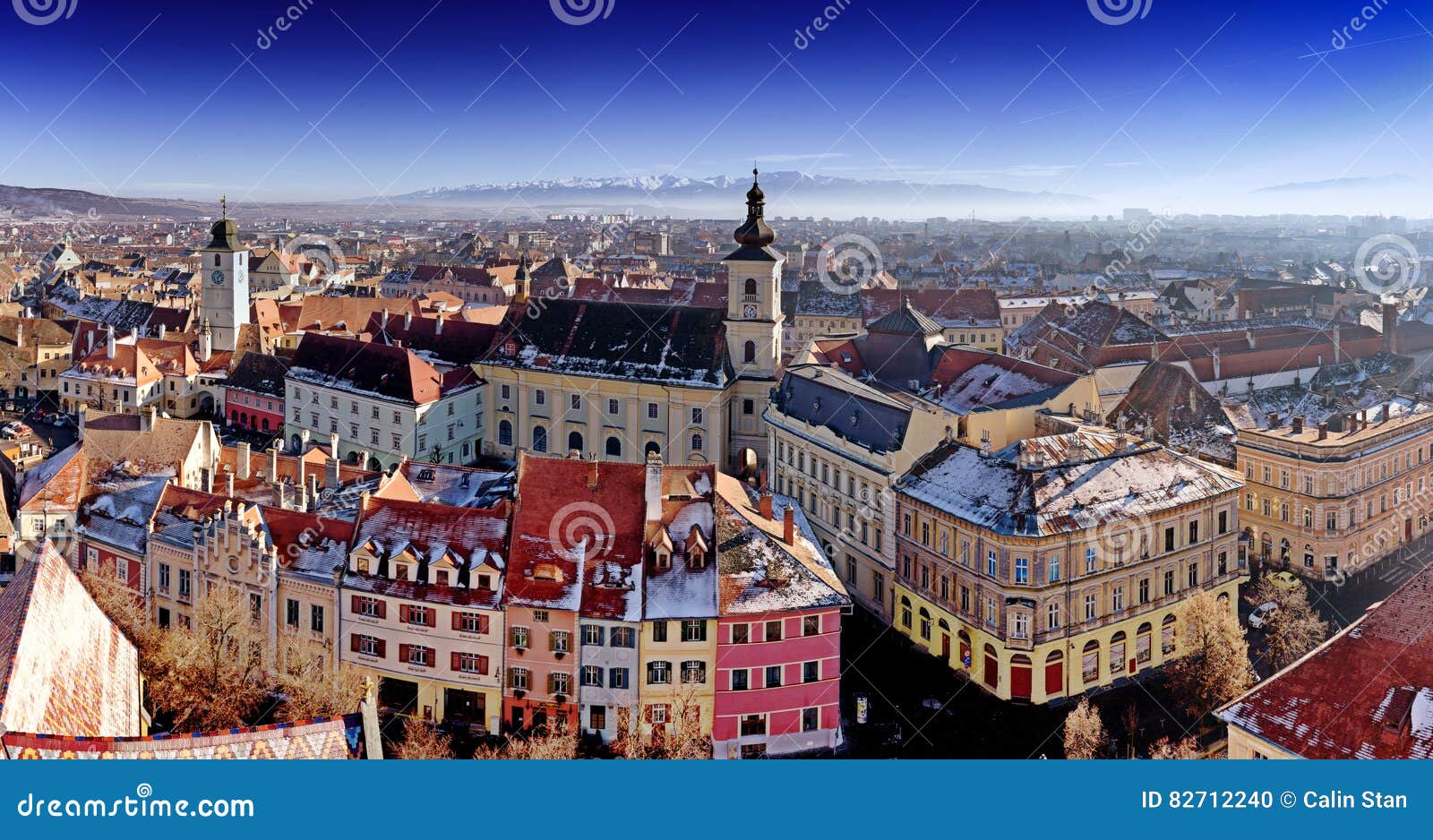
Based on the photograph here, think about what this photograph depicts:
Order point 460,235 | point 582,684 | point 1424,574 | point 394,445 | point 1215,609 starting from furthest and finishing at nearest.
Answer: point 460,235 < point 394,445 < point 1215,609 < point 582,684 < point 1424,574

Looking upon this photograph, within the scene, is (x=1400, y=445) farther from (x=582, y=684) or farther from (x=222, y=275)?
(x=222, y=275)

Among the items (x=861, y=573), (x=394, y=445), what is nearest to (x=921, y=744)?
(x=861, y=573)

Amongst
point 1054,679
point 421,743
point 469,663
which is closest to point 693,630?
point 469,663

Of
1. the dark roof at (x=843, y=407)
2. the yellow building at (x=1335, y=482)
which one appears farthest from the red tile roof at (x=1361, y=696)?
the dark roof at (x=843, y=407)

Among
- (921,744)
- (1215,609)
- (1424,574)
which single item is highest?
(1424,574)

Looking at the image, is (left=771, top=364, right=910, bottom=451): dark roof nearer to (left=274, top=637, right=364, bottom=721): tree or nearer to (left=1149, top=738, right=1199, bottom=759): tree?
(left=1149, top=738, right=1199, bottom=759): tree

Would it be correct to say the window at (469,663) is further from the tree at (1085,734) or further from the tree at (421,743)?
the tree at (1085,734)
